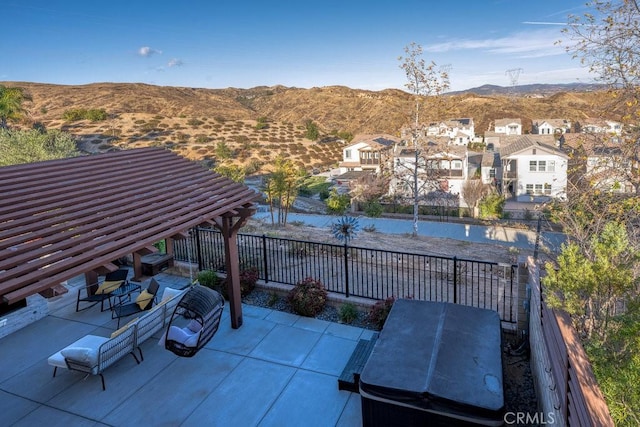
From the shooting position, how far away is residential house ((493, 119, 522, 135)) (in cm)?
7203

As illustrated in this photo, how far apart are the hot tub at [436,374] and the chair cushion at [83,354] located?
3.96m

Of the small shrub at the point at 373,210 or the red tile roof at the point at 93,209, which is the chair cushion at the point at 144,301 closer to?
the red tile roof at the point at 93,209

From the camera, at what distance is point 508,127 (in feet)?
240

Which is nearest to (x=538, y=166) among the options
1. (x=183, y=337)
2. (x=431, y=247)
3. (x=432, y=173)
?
(x=432, y=173)

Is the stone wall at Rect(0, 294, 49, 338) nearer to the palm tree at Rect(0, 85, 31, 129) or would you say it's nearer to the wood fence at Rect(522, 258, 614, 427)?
the wood fence at Rect(522, 258, 614, 427)

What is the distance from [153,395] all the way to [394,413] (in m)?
3.56

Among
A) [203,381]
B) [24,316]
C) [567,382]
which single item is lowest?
[203,381]

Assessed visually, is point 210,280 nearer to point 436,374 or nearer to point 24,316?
point 24,316

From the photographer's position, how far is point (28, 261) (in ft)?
13.6

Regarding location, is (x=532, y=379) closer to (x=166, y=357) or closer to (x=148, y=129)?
(x=166, y=357)

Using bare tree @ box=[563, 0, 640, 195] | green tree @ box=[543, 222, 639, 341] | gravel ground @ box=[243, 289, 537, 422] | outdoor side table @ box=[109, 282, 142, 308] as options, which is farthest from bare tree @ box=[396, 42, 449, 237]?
green tree @ box=[543, 222, 639, 341]

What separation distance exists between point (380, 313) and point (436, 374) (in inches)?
116

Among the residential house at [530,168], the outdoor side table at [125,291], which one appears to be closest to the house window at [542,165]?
the residential house at [530,168]

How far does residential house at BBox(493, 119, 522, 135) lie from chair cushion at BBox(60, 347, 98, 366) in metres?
77.7
